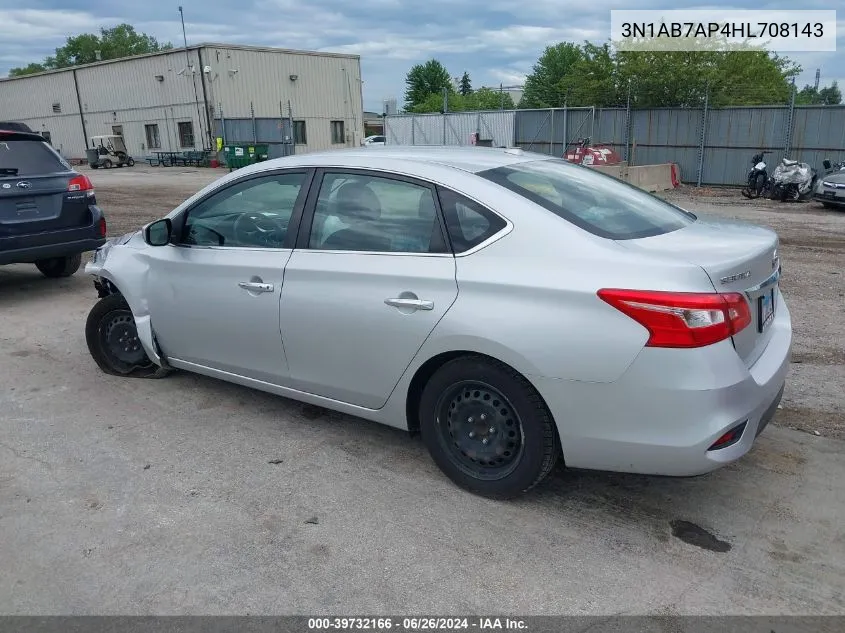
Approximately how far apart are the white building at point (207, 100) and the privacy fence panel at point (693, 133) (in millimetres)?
13313

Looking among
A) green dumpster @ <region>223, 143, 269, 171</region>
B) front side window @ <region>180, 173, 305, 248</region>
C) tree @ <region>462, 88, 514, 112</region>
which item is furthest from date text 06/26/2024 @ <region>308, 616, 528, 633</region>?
tree @ <region>462, 88, 514, 112</region>

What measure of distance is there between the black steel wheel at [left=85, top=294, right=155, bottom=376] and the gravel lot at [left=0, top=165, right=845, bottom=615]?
1.05 feet

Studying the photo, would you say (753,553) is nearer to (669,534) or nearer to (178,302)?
(669,534)

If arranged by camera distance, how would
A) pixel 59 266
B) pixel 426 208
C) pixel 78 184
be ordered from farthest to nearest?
pixel 59 266 → pixel 78 184 → pixel 426 208

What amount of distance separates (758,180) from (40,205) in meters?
15.8

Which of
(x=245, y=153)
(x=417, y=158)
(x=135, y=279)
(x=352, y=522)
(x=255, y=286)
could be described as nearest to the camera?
(x=352, y=522)

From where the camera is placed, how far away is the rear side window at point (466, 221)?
3.15 meters

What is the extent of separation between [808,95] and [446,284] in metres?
24.3

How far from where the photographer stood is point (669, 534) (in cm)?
302

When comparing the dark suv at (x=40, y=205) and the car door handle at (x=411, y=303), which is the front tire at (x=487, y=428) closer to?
the car door handle at (x=411, y=303)

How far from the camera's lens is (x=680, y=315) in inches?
104

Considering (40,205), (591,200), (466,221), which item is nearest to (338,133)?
(40,205)

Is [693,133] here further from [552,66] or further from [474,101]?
[474,101]

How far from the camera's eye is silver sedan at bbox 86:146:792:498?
2.72m
